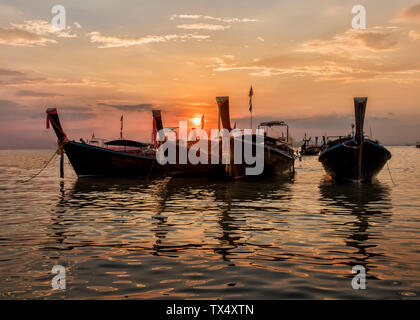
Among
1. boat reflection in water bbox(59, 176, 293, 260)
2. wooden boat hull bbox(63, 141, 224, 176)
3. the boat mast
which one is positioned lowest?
boat reflection in water bbox(59, 176, 293, 260)

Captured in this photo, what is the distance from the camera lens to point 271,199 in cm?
1836

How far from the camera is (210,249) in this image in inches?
343

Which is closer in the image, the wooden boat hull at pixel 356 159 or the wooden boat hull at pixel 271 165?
the wooden boat hull at pixel 356 159

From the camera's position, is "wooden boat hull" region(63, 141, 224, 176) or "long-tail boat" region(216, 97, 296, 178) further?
"wooden boat hull" region(63, 141, 224, 176)

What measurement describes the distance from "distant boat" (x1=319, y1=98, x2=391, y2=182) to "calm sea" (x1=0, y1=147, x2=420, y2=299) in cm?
852

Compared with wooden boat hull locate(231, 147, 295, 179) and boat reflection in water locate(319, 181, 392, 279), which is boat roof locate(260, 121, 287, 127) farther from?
boat reflection in water locate(319, 181, 392, 279)

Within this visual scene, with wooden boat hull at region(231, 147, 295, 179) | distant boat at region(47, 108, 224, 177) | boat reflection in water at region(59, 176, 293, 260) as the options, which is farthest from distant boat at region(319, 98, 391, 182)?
distant boat at region(47, 108, 224, 177)

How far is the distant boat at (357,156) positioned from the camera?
23812mm

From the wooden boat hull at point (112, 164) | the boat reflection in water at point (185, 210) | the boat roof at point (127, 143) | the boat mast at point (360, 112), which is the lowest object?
the boat reflection in water at point (185, 210)

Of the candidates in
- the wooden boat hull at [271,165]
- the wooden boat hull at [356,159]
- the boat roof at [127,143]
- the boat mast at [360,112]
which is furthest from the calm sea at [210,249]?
the boat roof at [127,143]

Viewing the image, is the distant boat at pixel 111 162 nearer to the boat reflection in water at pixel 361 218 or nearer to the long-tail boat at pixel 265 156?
the long-tail boat at pixel 265 156

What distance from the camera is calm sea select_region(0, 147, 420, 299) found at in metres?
6.20

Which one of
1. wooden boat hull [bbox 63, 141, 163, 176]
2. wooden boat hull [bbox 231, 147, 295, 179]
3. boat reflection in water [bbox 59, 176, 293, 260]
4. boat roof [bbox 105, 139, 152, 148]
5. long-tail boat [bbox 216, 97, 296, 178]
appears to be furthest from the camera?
boat roof [bbox 105, 139, 152, 148]
